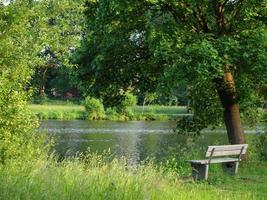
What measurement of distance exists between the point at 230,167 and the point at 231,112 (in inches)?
94.2

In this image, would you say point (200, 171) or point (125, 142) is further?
point (125, 142)

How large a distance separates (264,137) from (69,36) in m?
7.82

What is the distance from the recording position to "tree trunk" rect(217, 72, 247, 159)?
52.8 feet

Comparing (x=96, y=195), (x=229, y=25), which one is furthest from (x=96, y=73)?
(x=96, y=195)

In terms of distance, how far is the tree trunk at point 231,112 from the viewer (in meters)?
16.1

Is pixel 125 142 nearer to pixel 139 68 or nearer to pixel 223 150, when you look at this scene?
pixel 139 68

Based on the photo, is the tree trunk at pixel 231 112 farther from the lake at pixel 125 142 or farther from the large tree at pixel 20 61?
the lake at pixel 125 142

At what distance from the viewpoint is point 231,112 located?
16406 mm

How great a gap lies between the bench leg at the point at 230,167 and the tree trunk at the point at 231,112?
157cm

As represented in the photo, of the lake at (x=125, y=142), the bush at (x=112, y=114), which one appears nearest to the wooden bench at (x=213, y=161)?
the lake at (x=125, y=142)

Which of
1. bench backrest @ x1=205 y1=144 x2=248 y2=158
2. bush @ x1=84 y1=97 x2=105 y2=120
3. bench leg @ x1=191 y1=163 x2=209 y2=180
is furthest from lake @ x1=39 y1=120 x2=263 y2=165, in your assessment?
bush @ x1=84 y1=97 x2=105 y2=120

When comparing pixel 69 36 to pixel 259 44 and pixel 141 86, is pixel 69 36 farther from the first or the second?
pixel 259 44

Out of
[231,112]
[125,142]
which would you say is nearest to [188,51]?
[231,112]

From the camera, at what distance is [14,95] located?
12172mm
